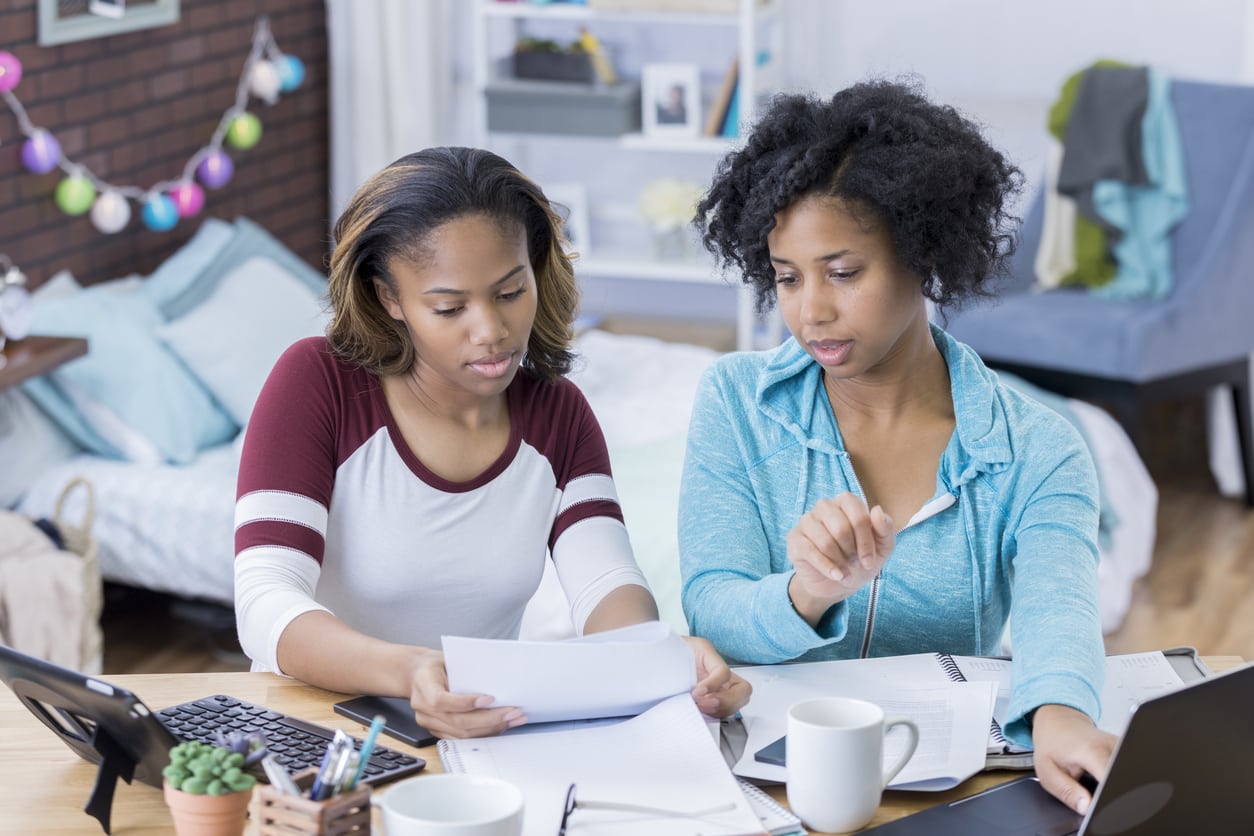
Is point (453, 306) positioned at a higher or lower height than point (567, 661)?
higher

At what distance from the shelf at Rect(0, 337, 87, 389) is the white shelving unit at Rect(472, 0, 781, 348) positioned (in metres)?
1.81

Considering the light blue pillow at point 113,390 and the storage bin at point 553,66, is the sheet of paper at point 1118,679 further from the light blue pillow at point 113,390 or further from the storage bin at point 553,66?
the storage bin at point 553,66

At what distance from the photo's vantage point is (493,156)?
65.1 inches

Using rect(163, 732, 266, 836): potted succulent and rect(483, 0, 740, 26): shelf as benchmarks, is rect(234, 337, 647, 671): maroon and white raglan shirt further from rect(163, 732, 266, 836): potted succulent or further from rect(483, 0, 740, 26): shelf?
rect(483, 0, 740, 26): shelf

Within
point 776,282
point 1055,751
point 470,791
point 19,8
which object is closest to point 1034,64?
point 19,8

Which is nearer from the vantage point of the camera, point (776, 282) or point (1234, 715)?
point (1234, 715)

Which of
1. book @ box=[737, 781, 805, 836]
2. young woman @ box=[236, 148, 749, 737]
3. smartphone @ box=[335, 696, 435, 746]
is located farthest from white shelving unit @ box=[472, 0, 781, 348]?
book @ box=[737, 781, 805, 836]

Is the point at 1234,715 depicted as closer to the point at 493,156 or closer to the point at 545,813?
the point at 545,813

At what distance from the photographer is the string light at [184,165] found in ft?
10.7

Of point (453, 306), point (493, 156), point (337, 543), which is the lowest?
point (337, 543)

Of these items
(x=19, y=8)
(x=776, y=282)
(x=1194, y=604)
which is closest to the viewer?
(x=776, y=282)

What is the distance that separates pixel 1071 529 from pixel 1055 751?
0.29 m

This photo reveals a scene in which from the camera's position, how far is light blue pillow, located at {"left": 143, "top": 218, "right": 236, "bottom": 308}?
11.4 feet

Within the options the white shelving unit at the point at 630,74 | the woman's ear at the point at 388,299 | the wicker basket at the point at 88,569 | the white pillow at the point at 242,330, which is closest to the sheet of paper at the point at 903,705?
the woman's ear at the point at 388,299
